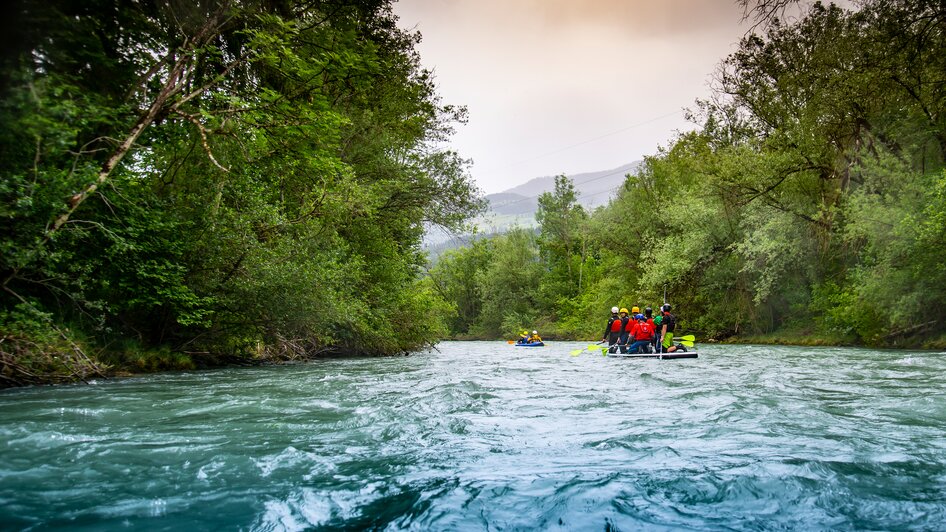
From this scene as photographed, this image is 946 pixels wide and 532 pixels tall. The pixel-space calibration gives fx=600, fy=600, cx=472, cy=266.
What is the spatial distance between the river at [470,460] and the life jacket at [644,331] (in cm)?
892

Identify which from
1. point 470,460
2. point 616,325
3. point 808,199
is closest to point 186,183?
point 470,460

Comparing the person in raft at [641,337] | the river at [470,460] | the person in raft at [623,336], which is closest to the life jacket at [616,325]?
the person in raft at [623,336]

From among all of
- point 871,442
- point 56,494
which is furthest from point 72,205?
point 871,442

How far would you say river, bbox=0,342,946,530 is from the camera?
3.35m

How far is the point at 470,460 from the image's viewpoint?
4668mm

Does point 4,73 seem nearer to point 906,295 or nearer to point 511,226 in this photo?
point 906,295

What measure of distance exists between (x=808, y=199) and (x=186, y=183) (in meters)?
22.8

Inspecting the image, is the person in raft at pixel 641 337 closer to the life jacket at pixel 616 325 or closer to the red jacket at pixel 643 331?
the red jacket at pixel 643 331

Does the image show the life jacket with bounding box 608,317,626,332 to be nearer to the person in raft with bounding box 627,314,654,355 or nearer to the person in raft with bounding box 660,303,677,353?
the person in raft with bounding box 627,314,654,355

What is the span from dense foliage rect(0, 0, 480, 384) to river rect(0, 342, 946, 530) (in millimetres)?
1919

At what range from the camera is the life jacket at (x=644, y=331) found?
17.8 metres

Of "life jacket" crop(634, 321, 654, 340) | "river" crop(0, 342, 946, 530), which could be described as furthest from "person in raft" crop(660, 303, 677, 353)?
"river" crop(0, 342, 946, 530)

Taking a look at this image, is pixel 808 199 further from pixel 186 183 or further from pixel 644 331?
pixel 186 183

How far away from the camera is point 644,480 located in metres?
4.04
